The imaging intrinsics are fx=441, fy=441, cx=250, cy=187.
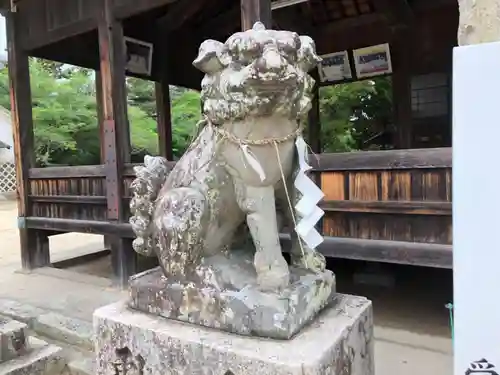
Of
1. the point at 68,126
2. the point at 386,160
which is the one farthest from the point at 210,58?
the point at 68,126

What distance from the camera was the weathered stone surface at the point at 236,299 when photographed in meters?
1.25

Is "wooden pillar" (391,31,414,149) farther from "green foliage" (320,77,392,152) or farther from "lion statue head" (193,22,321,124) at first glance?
"lion statue head" (193,22,321,124)

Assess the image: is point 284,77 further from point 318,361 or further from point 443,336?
point 443,336

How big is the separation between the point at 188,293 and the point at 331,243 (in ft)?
5.67

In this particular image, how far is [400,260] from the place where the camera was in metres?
2.68

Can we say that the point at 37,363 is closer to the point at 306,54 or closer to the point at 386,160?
the point at 306,54

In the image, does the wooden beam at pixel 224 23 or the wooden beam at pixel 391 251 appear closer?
the wooden beam at pixel 391 251

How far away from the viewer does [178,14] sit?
5574 mm

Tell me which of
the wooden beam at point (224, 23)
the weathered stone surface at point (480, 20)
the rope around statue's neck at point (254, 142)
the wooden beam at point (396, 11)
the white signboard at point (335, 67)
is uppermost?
the wooden beam at point (224, 23)

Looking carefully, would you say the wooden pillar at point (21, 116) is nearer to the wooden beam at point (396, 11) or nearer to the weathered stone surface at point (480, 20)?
the wooden beam at point (396, 11)


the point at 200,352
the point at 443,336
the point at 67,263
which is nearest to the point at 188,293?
the point at 200,352

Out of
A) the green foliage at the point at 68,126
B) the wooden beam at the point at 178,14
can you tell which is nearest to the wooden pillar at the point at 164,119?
the wooden beam at the point at 178,14

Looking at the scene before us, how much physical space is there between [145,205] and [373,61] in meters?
4.95

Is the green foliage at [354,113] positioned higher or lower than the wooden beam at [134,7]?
lower
